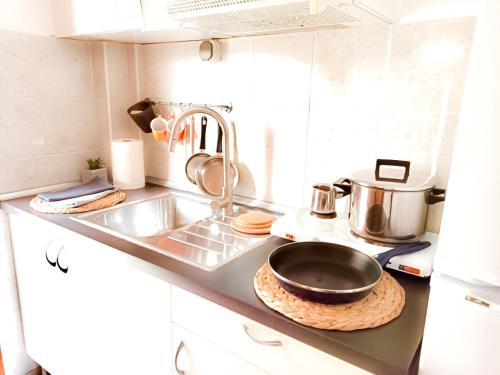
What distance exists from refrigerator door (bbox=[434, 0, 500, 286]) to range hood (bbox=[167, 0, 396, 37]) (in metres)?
0.44

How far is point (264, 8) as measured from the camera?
0.94 meters

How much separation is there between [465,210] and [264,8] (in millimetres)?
688

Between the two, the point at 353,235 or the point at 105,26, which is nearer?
the point at 353,235

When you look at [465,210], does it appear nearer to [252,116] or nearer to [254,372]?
[254,372]

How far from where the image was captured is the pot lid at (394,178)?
0.97m

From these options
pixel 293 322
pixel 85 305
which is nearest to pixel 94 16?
pixel 85 305

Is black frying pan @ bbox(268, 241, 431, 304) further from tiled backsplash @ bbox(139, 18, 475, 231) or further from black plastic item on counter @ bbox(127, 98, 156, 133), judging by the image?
black plastic item on counter @ bbox(127, 98, 156, 133)

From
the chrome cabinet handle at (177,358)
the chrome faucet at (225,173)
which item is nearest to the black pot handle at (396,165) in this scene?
the chrome faucet at (225,173)

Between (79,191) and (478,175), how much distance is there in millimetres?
1481

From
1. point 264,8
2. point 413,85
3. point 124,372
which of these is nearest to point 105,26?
point 264,8

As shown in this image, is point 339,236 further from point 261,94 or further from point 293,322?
point 261,94

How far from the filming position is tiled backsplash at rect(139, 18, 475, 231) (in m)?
1.08

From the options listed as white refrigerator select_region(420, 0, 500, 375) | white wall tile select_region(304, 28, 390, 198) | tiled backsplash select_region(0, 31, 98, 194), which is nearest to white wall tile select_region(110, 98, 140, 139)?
tiled backsplash select_region(0, 31, 98, 194)

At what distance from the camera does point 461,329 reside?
58 centimetres
